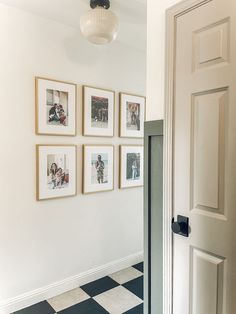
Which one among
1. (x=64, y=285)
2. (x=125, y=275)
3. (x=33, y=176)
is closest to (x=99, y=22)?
(x=33, y=176)

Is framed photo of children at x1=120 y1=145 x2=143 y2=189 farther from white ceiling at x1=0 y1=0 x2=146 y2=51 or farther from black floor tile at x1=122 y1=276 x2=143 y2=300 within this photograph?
white ceiling at x1=0 y1=0 x2=146 y2=51

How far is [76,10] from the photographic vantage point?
2.01 metres

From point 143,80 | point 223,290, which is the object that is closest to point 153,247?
point 223,290

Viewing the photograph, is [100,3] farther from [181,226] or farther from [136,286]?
[136,286]

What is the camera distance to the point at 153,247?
1500mm

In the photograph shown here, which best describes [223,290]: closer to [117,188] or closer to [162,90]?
[162,90]

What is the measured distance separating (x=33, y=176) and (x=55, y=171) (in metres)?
0.19

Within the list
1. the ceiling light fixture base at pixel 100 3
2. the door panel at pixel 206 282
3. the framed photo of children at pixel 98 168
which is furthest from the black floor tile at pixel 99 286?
the ceiling light fixture base at pixel 100 3

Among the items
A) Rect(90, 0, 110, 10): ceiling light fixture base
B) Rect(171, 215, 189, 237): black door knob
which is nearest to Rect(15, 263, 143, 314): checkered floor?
Rect(171, 215, 189, 237): black door knob

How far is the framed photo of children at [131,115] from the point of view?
2.66 m

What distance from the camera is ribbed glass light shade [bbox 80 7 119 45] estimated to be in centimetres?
173

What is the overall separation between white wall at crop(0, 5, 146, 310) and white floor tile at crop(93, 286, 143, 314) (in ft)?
1.05

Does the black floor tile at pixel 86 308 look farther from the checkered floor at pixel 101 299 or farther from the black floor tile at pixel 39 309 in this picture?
the black floor tile at pixel 39 309

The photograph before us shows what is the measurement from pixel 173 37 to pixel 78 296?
2.12 metres
